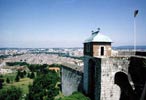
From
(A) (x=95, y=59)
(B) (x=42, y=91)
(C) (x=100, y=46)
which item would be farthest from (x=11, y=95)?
(C) (x=100, y=46)

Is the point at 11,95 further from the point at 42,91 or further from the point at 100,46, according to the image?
the point at 100,46

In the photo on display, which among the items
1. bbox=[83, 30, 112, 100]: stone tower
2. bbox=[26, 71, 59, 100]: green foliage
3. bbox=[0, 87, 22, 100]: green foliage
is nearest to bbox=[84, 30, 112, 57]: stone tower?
bbox=[83, 30, 112, 100]: stone tower

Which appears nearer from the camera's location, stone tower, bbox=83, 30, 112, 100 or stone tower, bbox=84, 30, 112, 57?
stone tower, bbox=83, 30, 112, 100

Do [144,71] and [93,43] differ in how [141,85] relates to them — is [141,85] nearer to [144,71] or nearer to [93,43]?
[144,71]

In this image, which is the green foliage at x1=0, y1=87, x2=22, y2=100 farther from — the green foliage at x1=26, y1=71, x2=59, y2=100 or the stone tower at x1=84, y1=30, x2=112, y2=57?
the stone tower at x1=84, y1=30, x2=112, y2=57

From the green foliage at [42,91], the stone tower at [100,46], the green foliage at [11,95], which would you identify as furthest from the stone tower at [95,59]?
A: the green foliage at [11,95]

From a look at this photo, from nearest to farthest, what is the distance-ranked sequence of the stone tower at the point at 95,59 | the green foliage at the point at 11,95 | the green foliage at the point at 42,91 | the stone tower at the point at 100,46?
the stone tower at the point at 95,59 < the stone tower at the point at 100,46 < the green foliage at the point at 42,91 < the green foliage at the point at 11,95

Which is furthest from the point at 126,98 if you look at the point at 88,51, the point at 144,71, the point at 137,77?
the point at 88,51

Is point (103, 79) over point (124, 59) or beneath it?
beneath

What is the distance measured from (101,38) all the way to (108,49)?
5.64 feet

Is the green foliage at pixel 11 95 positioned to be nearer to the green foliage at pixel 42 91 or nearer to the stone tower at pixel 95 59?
the green foliage at pixel 42 91

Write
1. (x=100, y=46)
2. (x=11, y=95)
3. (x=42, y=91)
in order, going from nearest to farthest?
(x=100, y=46) < (x=42, y=91) < (x=11, y=95)

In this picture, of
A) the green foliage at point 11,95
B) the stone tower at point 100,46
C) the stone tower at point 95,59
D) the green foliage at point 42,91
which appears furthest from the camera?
the green foliage at point 11,95

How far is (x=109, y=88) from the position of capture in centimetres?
2172
